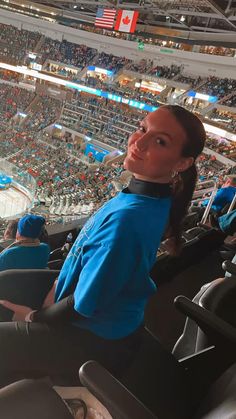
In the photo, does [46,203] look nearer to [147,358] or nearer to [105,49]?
[147,358]

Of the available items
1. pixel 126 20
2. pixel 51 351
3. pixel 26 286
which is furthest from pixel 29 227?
pixel 126 20

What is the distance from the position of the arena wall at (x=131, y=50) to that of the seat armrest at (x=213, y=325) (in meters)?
22.1

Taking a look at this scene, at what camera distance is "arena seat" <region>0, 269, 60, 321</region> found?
1639 millimetres

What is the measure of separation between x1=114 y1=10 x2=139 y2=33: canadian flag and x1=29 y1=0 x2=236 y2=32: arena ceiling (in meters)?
1.22

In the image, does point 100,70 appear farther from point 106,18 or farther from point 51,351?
point 51,351

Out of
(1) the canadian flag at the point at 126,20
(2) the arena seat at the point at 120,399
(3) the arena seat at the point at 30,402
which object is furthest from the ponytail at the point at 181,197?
(1) the canadian flag at the point at 126,20

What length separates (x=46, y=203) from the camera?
44.8 feet

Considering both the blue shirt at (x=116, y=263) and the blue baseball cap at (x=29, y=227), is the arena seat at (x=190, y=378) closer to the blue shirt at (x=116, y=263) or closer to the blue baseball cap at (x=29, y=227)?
the blue shirt at (x=116, y=263)

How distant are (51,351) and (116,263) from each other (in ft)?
1.48

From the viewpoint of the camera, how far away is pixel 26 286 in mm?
1635

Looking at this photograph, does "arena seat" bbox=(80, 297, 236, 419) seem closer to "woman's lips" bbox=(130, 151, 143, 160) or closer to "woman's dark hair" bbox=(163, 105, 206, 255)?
"woman's dark hair" bbox=(163, 105, 206, 255)

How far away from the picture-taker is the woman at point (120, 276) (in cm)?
113

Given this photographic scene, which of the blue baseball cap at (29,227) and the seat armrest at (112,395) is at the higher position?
the seat armrest at (112,395)

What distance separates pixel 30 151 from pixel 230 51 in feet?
46.1
